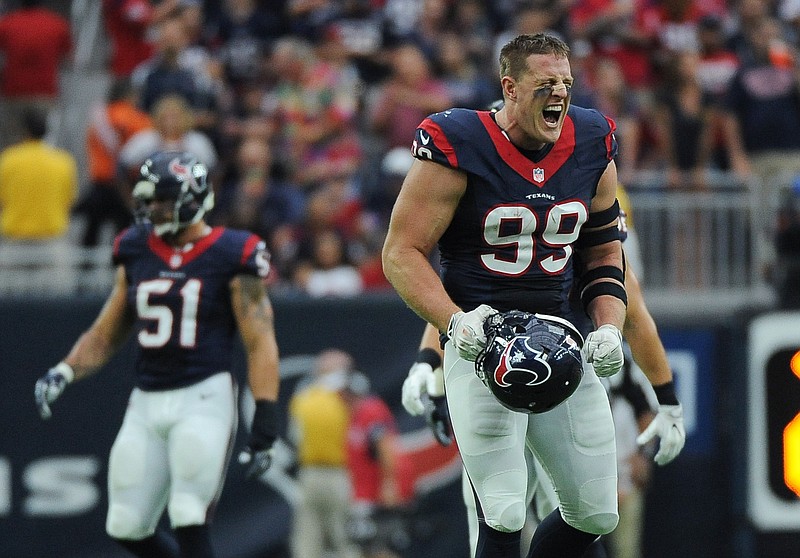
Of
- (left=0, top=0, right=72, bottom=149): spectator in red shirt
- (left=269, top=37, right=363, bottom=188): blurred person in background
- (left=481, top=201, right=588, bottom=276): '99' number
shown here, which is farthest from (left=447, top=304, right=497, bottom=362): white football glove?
(left=0, top=0, right=72, bottom=149): spectator in red shirt

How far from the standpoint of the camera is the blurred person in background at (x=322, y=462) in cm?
1018

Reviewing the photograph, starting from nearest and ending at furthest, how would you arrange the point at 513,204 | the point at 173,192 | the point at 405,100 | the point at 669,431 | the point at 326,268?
the point at 513,204 → the point at 669,431 → the point at 173,192 → the point at 326,268 → the point at 405,100

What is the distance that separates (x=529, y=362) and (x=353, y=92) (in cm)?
713

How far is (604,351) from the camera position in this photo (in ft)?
16.3

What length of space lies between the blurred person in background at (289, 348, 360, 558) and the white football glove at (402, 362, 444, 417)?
163 inches

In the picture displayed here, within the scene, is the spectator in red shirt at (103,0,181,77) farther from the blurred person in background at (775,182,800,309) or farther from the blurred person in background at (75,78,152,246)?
the blurred person in background at (775,182,800,309)

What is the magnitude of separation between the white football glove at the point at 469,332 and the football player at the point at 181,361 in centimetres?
198

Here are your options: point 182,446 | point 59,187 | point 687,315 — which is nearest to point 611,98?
point 687,315

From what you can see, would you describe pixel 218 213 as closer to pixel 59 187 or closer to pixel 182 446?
pixel 59 187

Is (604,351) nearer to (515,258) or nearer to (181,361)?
(515,258)

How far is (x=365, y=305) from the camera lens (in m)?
10.4

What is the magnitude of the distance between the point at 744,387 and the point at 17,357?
504 centimetres

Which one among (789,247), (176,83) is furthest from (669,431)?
(176,83)

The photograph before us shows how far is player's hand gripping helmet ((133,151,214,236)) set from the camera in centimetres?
674
